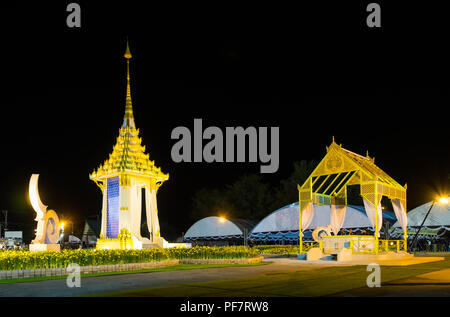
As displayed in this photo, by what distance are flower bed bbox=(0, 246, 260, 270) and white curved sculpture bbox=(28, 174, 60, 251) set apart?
3107 mm

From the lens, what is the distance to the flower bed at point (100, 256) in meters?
16.1

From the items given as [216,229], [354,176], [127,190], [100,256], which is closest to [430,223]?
[354,176]

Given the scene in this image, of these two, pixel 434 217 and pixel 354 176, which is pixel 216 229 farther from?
pixel 354 176

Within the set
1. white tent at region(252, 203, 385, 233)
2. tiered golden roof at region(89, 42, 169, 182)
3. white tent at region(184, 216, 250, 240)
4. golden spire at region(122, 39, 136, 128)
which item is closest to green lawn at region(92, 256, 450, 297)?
tiered golden roof at region(89, 42, 169, 182)

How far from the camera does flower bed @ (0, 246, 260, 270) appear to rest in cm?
1606

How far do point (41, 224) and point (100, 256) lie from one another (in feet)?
23.1

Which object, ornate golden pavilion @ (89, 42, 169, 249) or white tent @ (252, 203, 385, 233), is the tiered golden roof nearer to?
ornate golden pavilion @ (89, 42, 169, 249)

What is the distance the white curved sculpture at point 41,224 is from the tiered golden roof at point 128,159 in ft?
23.6

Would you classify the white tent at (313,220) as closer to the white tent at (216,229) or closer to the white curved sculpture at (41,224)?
the white tent at (216,229)

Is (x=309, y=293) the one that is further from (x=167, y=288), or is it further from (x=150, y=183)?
(x=150, y=183)

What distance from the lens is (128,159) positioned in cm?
3092
